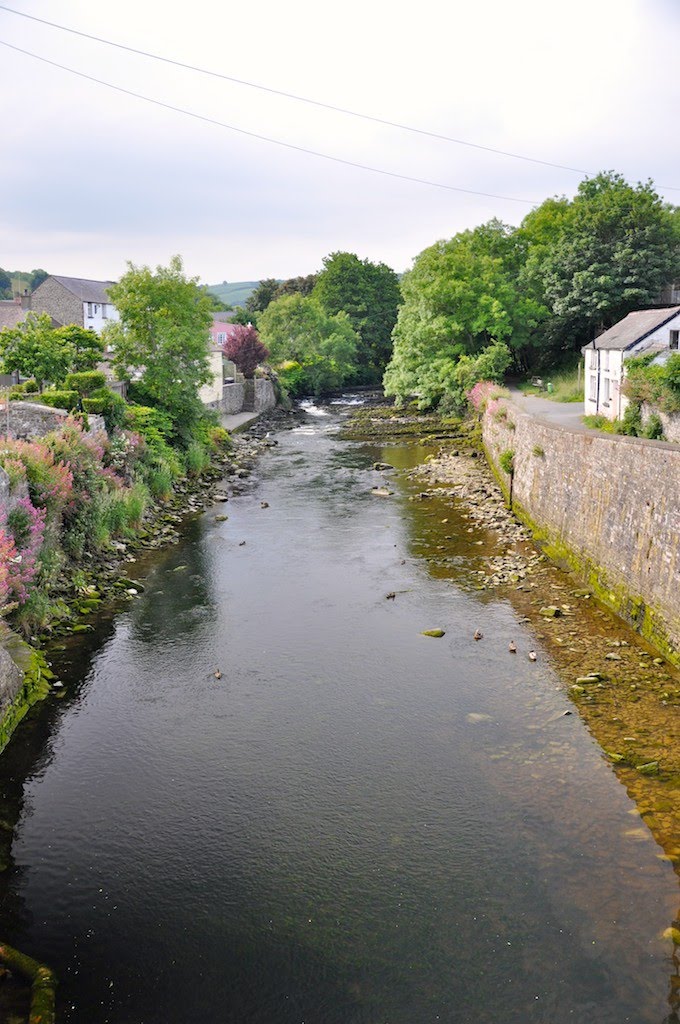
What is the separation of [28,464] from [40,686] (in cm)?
639

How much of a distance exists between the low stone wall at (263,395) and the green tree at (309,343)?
982 centimetres

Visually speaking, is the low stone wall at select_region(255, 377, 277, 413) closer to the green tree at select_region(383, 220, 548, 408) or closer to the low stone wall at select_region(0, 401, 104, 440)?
the green tree at select_region(383, 220, 548, 408)

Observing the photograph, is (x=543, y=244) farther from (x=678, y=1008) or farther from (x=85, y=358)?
(x=678, y=1008)

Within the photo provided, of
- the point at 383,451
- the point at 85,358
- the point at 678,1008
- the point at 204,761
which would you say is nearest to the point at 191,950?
the point at 204,761

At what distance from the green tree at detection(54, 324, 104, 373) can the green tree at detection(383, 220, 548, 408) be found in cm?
2288

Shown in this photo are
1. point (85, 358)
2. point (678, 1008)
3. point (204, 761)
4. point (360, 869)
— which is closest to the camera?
point (678, 1008)

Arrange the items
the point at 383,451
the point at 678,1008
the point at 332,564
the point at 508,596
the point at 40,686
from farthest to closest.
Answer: the point at 383,451 < the point at 332,564 < the point at 508,596 < the point at 40,686 < the point at 678,1008

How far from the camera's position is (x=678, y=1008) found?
7.48m

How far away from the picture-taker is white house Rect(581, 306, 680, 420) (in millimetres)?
29688

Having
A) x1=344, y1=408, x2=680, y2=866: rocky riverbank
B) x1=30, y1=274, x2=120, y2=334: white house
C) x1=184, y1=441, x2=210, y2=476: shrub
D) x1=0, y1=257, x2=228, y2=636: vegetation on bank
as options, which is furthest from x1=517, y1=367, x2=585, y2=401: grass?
x1=30, y1=274, x2=120, y2=334: white house

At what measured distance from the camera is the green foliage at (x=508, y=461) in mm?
27928

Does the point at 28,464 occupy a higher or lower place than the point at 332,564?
higher

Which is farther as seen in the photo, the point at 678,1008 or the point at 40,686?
the point at 40,686

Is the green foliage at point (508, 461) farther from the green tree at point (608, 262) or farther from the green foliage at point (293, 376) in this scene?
the green foliage at point (293, 376)
